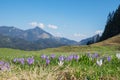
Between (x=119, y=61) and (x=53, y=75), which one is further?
(x=119, y=61)

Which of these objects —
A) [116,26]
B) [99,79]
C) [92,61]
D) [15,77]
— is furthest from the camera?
[116,26]

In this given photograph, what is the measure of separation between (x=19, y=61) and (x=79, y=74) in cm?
329

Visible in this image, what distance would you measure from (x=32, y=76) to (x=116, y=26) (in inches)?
3851

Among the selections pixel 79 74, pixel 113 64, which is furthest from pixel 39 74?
pixel 113 64

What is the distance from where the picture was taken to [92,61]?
1014cm

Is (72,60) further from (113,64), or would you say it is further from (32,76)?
(32,76)

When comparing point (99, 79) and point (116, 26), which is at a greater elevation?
point (116, 26)

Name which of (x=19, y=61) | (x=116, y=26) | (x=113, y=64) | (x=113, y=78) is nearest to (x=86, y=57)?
(x=113, y=64)

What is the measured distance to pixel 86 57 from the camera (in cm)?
1038

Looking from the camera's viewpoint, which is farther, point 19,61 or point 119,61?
point 19,61

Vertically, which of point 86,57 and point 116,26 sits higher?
point 116,26

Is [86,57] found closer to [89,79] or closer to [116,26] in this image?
[89,79]

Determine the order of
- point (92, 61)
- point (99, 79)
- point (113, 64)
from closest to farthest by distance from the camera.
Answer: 1. point (99, 79)
2. point (113, 64)
3. point (92, 61)

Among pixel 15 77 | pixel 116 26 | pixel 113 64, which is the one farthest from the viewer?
pixel 116 26
